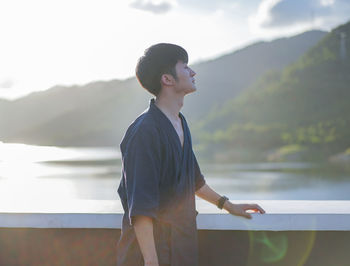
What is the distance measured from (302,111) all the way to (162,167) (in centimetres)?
6891

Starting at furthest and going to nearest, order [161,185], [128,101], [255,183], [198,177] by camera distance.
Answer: [128,101]
[255,183]
[198,177]
[161,185]

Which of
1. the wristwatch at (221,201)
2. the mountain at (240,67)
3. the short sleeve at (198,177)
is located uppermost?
the mountain at (240,67)

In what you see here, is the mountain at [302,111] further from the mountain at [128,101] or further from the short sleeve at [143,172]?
the short sleeve at [143,172]

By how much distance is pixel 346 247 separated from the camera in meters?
1.78

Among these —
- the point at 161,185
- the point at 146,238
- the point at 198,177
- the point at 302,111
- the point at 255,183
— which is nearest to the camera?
the point at 146,238

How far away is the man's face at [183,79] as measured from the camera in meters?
1.44

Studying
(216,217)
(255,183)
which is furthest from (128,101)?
(216,217)

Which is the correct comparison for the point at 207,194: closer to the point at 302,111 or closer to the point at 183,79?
the point at 183,79

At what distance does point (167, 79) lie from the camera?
4.69 feet

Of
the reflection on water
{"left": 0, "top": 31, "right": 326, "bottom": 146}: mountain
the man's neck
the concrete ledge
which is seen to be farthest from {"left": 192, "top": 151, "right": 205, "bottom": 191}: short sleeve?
{"left": 0, "top": 31, "right": 326, "bottom": 146}: mountain

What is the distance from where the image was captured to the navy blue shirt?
1.32 meters

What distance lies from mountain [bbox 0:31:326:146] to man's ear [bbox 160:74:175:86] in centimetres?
8114

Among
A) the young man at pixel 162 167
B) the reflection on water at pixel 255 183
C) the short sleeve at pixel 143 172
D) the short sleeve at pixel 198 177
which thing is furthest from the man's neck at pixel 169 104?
the reflection on water at pixel 255 183

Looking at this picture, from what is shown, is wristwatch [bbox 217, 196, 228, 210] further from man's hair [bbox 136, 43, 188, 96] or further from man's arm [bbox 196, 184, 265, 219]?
man's hair [bbox 136, 43, 188, 96]
